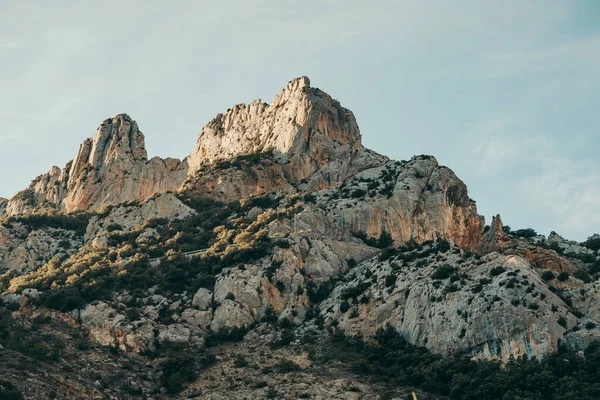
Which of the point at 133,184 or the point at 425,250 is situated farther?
the point at 133,184

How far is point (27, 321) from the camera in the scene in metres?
88.4

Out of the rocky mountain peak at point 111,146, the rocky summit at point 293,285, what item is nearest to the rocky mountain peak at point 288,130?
the rocky summit at point 293,285

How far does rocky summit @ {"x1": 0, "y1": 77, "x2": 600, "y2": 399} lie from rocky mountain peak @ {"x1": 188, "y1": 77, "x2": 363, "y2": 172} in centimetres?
49

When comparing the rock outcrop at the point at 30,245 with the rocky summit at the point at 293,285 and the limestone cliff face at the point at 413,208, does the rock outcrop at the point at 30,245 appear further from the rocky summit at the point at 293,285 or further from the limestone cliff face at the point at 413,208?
the limestone cliff face at the point at 413,208

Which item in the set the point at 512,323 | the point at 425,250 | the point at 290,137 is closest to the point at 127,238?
the point at 290,137

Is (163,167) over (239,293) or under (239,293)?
over

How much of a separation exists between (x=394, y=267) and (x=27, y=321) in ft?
135

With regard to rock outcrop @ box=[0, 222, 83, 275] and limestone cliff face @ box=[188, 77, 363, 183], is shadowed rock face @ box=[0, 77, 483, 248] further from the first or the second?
rock outcrop @ box=[0, 222, 83, 275]

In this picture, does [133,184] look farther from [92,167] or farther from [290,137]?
[290,137]

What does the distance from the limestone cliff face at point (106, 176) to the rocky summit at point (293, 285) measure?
502 mm

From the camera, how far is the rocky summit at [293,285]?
7638cm

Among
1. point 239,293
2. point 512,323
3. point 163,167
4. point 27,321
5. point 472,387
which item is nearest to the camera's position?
point 472,387

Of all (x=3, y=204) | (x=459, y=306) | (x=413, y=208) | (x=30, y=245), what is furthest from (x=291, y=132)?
(x=459, y=306)

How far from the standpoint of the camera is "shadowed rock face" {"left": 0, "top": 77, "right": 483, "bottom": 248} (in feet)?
382
